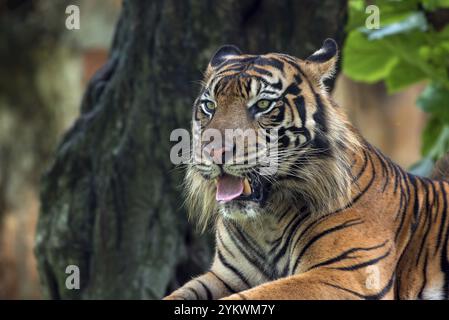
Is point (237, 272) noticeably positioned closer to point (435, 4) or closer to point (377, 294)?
point (377, 294)

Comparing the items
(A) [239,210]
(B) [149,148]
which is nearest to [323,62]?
(A) [239,210]

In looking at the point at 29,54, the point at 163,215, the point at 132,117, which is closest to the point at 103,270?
the point at 163,215

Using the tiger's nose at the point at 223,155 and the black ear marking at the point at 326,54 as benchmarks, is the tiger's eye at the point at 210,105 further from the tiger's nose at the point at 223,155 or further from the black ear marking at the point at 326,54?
the black ear marking at the point at 326,54

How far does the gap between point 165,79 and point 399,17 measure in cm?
224

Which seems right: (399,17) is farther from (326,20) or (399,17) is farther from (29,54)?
(29,54)

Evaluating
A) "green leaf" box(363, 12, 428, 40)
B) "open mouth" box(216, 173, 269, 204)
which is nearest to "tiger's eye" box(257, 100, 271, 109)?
"open mouth" box(216, 173, 269, 204)

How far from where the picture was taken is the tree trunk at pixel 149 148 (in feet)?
23.6

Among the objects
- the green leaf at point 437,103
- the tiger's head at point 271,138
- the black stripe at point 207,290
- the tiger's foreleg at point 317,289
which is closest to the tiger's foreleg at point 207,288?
the black stripe at point 207,290

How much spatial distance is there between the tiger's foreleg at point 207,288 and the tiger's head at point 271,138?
0.50m

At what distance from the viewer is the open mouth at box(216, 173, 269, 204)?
14.4ft

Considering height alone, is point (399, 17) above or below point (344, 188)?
above

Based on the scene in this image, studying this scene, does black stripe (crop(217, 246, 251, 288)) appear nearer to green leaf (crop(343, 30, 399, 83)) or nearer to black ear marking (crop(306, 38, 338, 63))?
black ear marking (crop(306, 38, 338, 63))

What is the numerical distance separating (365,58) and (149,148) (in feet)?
7.45

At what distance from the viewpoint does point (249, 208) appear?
4.43m
